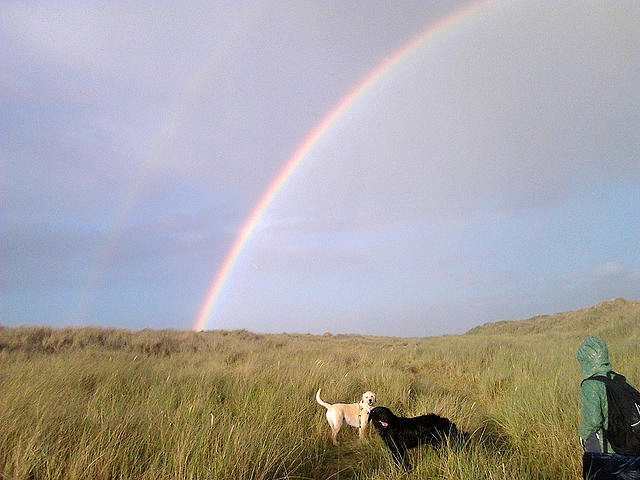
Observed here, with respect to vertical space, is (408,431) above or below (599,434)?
below

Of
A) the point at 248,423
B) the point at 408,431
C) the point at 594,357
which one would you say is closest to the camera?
the point at 594,357

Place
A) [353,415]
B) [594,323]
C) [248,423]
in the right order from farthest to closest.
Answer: [594,323]
[353,415]
[248,423]

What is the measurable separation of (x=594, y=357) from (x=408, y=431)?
203cm

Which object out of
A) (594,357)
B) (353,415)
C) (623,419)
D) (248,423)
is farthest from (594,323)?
(248,423)

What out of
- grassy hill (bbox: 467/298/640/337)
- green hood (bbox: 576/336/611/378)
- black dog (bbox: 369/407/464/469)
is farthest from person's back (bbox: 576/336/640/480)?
grassy hill (bbox: 467/298/640/337)

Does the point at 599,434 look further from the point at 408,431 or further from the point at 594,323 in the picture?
the point at 594,323

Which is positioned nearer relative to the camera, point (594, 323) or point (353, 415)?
point (353, 415)

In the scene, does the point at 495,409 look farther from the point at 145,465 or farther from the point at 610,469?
the point at 145,465

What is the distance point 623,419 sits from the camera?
3172mm

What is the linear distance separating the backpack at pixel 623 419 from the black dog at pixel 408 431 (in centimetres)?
156

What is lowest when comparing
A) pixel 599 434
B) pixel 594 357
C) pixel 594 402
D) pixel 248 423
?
pixel 248 423

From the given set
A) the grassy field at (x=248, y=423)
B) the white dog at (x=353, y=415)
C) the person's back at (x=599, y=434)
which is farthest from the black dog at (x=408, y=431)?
the person's back at (x=599, y=434)

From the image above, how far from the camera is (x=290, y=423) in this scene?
Result: 5156 millimetres

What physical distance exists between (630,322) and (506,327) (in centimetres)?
2576
